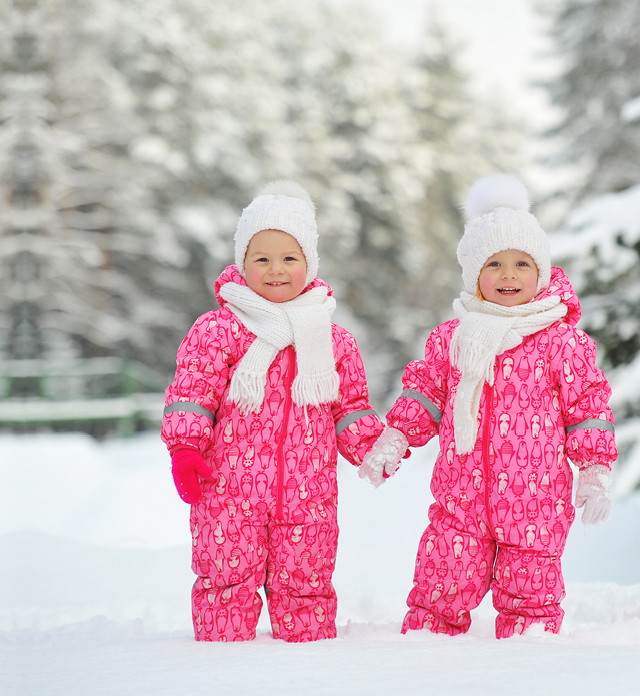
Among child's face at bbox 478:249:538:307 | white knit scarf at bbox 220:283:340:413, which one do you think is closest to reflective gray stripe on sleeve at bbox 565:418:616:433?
child's face at bbox 478:249:538:307

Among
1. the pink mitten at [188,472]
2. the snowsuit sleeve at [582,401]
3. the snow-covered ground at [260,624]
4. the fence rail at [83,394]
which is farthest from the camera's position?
the fence rail at [83,394]

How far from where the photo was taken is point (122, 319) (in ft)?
47.7

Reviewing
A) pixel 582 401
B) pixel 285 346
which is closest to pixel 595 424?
pixel 582 401

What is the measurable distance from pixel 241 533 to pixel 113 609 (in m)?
1.48

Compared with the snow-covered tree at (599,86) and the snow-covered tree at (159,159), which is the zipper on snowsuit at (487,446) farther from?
the snow-covered tree at (599,86)

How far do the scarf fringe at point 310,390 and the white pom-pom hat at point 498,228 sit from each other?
67cm

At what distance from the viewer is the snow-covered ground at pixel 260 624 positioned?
6.76ft

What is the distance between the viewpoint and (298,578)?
2.87 metres

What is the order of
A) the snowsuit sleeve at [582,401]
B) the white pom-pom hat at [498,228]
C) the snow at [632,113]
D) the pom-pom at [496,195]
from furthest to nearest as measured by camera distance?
the snow at [632,113]
the pom-pom at [496,195]
the white pom-pom hat at [498,228]
the snowsuit sleeve at [582,401]

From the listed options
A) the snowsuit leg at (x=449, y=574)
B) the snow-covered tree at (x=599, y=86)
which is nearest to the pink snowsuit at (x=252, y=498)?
the snowsuit leg at (x=449, y=574)

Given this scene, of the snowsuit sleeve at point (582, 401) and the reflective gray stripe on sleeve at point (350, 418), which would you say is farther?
the reflective gray stripe on sleeve at point (350, 418)

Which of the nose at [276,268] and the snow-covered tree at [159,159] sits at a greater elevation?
the snow-covered tree at [159,159]

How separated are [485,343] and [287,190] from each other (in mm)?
964

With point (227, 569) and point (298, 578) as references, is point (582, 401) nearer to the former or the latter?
point (298, 578)
